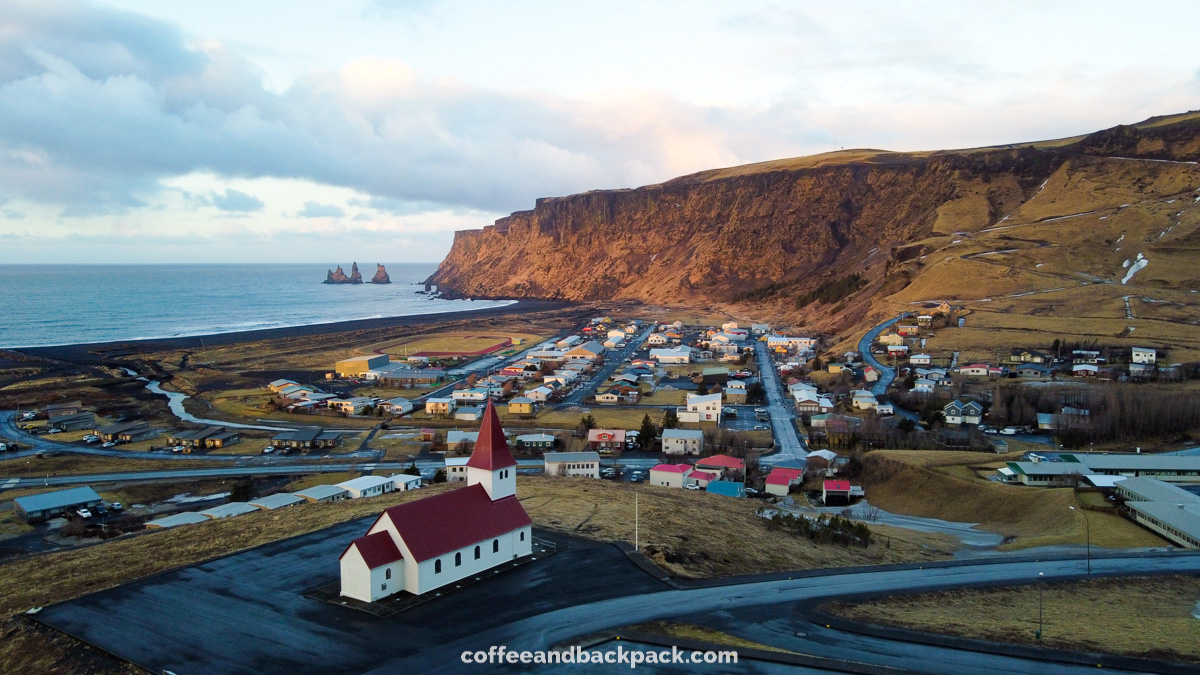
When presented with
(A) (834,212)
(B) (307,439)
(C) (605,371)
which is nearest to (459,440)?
(B) (307,439)

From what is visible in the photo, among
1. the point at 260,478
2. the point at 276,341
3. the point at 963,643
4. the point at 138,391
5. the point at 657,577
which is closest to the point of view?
the point at 963,643

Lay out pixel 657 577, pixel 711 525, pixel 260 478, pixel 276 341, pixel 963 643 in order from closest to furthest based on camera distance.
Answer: pixel 963 643
pixel 657 577
pixel 711 525
pixel 260 478
pixel 276 341

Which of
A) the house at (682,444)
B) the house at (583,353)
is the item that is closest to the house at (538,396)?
the house at (682,444)

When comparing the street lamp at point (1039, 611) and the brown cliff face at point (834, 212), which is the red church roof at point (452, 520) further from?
the brown cliff face at point (834, 212)

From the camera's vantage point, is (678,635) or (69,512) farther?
(69,512)

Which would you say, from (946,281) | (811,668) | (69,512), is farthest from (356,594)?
(946,281)

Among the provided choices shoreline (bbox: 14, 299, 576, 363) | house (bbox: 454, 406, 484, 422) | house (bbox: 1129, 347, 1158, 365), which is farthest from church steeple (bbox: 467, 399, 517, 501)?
shoreline (bbox: 14, 299, 576, 363)

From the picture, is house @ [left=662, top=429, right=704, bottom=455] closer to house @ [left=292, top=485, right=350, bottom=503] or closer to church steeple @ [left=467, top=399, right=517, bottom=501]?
house @ [left=292, top=485, right=350, bottom=503]

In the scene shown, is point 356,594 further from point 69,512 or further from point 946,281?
point 946,281
